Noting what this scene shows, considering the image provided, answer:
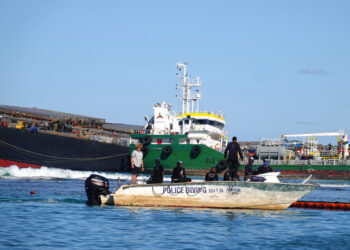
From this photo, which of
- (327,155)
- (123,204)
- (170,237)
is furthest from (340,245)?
(327,155)

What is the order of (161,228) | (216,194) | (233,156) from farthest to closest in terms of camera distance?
(233,156) → (216,194) → (161,228)

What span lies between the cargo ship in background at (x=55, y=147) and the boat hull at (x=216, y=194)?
3141 centimetres

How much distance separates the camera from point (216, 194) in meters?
17.2

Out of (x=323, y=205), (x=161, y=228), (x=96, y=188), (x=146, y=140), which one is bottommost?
(x=161, y=228)

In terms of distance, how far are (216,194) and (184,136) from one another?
3580cm

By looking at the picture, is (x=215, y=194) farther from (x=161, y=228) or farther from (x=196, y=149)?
(x=196, y=149)

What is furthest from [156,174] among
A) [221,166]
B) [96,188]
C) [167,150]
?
[167,150]

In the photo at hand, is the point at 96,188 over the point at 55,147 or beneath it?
beneath

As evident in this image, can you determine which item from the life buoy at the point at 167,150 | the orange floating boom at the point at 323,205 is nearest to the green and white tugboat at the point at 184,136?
the life buoy at the point at 167,150

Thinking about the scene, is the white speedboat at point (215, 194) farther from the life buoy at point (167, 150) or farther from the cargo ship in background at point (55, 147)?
the life buoy at point (167, 150)

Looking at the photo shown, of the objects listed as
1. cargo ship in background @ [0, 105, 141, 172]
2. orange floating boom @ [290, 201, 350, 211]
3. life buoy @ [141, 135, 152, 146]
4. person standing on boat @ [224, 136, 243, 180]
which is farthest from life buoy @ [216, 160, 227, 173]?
person standing on boat @ [224, 136, 243, 180]

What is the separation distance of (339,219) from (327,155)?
171ft

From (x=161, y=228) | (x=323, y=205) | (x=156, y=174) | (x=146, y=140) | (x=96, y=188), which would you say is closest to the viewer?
Result: (x=161, y=228)

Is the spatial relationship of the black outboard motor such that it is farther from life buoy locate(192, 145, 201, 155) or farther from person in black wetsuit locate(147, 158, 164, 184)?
life buoy locate(192, 145, 201, 155)
